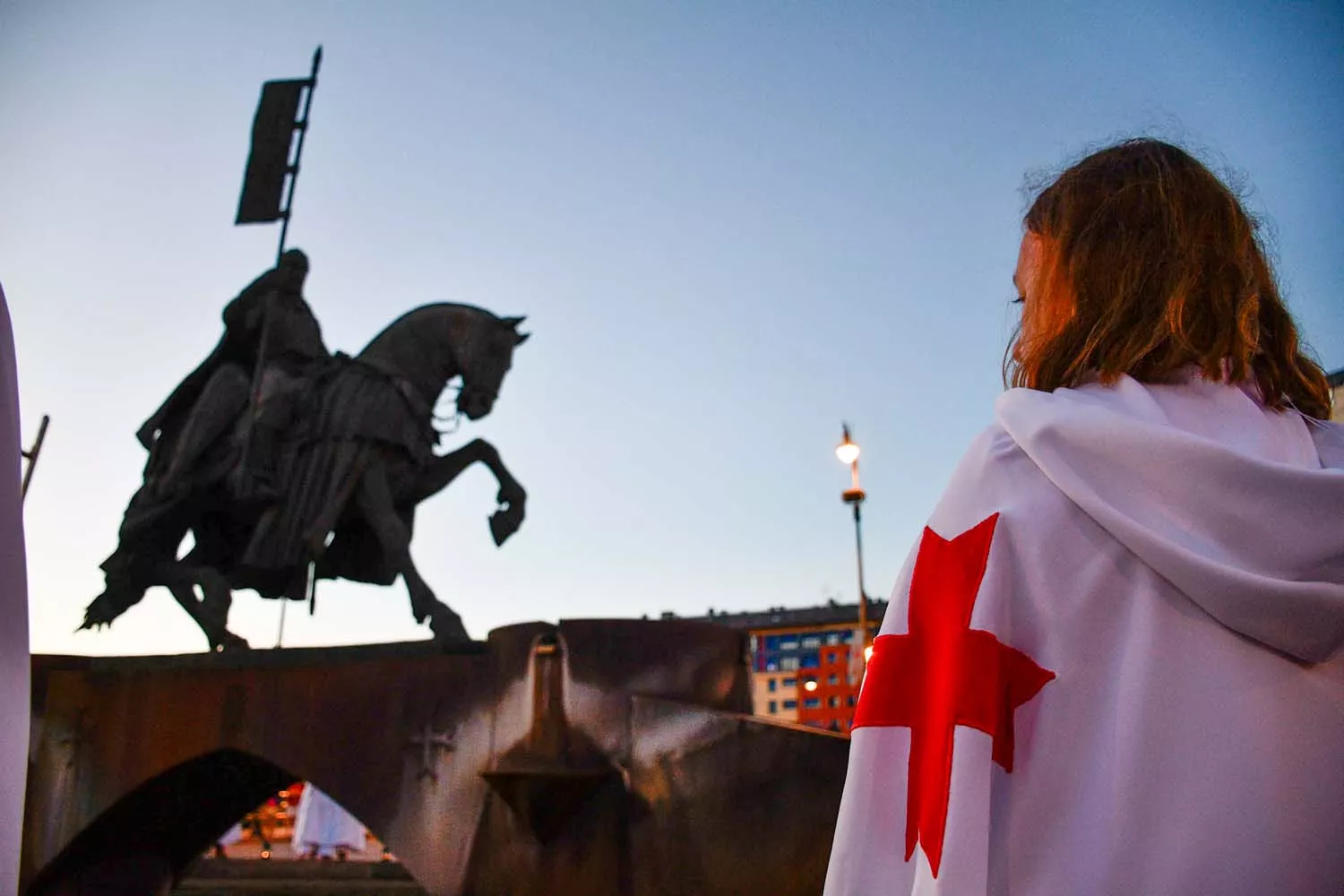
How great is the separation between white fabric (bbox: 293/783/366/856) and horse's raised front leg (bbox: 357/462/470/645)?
1173 centimetres

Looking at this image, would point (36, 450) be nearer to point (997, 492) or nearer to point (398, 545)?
point (398, 545)

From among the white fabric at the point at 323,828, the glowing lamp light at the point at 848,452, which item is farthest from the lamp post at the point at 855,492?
the white fabric at the point at 323,828

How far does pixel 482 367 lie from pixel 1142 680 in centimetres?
847

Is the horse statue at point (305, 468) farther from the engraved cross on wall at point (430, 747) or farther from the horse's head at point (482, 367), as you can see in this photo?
the engraved cross on wall at point (430, 747)

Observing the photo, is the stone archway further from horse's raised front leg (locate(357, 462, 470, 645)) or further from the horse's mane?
the horse's mane

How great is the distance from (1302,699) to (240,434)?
894 cm

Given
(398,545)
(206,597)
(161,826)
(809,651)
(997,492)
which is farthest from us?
(809,651)

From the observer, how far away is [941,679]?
1.41 metres

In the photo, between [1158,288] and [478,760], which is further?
[478,760]

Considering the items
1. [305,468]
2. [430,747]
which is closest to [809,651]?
[305,468]

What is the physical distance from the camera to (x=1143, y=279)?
1.56 metres

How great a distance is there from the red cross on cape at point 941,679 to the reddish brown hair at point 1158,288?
1.06 ft

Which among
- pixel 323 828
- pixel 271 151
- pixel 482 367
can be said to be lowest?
pixel 323 828

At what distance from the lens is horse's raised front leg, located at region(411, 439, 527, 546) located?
9.45 meters
